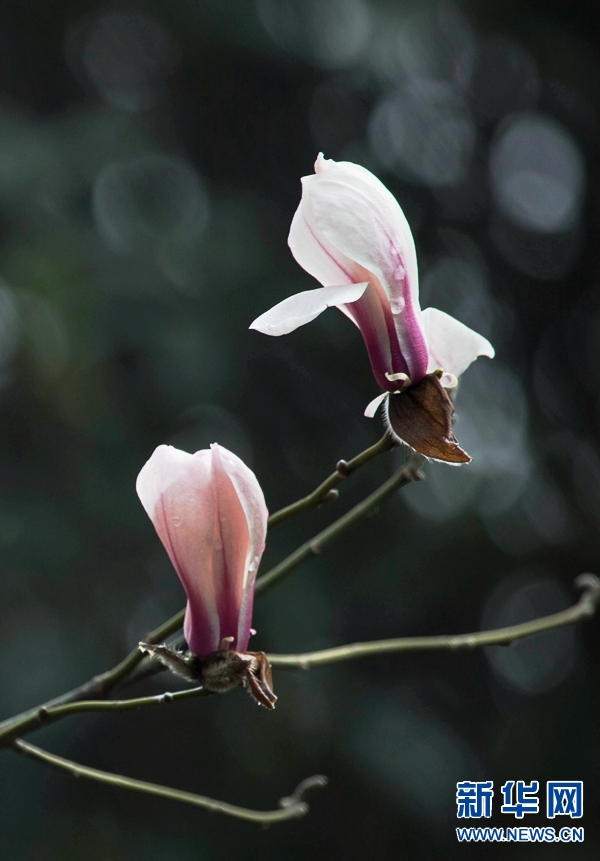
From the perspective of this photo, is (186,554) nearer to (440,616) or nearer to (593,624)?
(440,616)

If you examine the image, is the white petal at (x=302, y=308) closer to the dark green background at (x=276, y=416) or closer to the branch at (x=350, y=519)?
the branch at (x=350, y=519)

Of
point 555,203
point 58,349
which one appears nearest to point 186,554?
point 58,349

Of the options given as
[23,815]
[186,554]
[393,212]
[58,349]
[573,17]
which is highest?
[573,17]

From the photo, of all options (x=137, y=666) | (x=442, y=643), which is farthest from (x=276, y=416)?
(x=137, y=666)

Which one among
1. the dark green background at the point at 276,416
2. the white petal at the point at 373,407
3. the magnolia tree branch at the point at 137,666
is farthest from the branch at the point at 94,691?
the dark green background at the point at 276,416

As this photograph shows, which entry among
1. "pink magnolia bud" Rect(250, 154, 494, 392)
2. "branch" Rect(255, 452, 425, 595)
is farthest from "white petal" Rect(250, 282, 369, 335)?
"branch" Rect(255, 452, 425, 595)

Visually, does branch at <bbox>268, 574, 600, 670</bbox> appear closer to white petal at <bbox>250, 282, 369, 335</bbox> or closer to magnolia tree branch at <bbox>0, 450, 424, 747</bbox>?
magnolia tree branch at <bbox>0, 450, 424, 747</bbox>

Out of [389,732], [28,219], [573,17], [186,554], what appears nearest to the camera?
[186,554]
